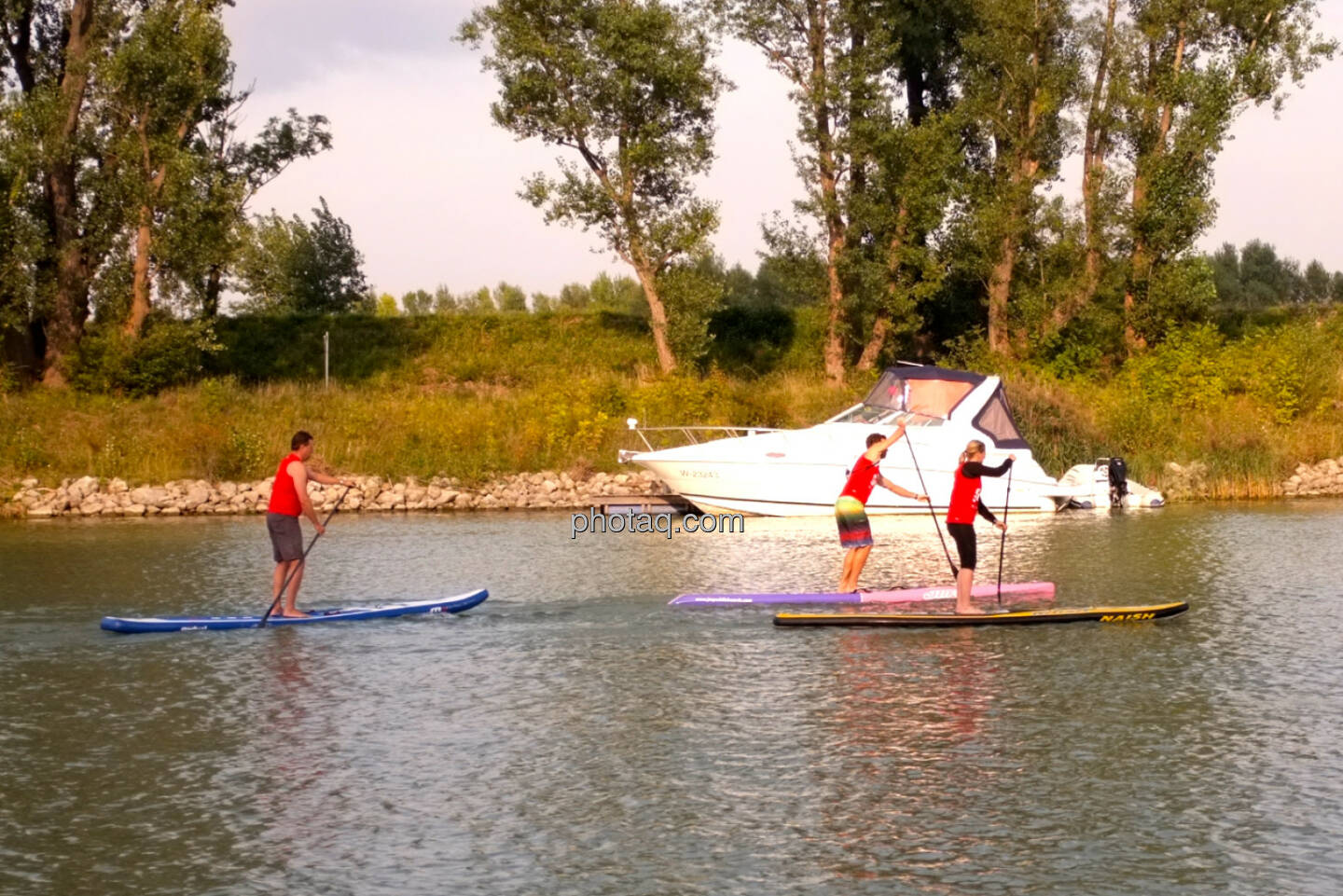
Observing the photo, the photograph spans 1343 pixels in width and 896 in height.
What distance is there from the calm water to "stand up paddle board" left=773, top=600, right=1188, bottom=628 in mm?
153

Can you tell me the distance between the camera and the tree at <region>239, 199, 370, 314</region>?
58594 mm

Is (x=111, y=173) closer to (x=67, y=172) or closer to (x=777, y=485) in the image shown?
(x=67, y=172)

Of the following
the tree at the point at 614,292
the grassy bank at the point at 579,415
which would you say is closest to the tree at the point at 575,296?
the tree at the point at 614,292

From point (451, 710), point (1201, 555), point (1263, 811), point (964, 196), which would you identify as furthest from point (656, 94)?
point (1263, 811)

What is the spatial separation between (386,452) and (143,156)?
34.4ft

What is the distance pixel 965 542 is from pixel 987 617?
836 mm

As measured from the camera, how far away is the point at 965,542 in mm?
16375

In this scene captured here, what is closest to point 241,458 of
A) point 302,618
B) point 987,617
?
point 302,618

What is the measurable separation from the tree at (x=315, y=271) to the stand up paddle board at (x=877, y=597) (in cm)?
4255

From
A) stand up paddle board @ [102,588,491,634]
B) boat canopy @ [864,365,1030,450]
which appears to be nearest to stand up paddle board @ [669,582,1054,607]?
stand up paddle board @ [102,588,491,634]

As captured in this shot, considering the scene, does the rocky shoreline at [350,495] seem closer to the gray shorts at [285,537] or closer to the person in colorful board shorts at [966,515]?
the gray shorts at [285,537]

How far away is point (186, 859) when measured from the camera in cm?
876

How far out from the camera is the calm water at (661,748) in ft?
28.1

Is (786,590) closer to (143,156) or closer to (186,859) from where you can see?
(186,859)
